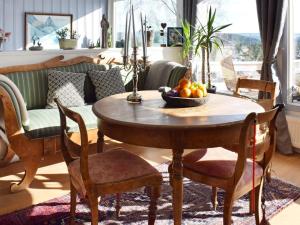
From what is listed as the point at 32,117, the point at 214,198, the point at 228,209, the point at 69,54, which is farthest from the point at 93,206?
the point at 69,54

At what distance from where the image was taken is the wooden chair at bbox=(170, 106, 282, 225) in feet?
5.41

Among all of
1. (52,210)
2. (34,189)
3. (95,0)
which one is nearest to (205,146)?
(52,210)

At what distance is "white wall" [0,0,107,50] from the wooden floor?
284cm

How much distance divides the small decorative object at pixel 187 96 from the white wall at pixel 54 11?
407cm

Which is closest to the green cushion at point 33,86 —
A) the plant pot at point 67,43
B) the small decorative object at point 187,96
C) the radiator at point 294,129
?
the plant pot at point 67,43

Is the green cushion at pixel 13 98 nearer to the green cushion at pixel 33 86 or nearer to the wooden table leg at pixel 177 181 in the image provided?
the green cushion at pixel 33 86

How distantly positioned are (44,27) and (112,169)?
14.4 ft

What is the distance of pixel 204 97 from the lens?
7.00 feet

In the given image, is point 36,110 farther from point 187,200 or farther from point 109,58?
point 187,200

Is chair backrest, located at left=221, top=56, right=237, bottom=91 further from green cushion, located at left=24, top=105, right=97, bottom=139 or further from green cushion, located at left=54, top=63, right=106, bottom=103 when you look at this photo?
green cushion, located at left=24, top=105, right=97, bottom=139

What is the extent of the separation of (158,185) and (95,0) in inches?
191

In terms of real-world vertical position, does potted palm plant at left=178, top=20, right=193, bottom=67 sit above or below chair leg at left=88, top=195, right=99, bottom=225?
above

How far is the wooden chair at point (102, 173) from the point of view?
171 cm

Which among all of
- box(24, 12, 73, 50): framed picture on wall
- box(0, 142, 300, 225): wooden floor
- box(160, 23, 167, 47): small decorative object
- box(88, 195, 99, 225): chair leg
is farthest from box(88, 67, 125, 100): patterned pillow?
box(24, 12, 73, 50): framed picture on wall
